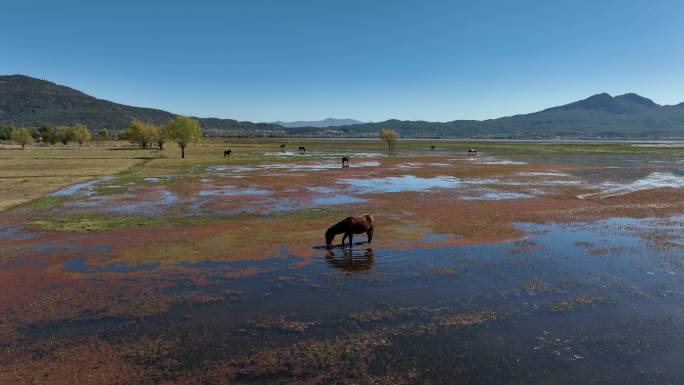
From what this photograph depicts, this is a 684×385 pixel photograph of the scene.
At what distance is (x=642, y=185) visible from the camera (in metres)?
35.9

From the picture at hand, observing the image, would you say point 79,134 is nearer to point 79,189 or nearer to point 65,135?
point 65,135

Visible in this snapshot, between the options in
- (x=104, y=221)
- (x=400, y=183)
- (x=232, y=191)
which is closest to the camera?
(x=104, y=221)

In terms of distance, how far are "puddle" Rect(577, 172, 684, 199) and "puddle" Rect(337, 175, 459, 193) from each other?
1080 centimetres

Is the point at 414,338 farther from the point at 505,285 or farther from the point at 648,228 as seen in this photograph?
the point at 648,228

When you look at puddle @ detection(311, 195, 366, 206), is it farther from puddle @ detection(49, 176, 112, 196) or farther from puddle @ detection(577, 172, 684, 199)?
puddle @ detection(49, 176, 112, 196)

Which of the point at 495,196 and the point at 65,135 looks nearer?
the point at 495,196

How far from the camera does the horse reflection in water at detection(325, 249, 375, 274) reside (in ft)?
46.4

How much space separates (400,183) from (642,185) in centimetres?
2007

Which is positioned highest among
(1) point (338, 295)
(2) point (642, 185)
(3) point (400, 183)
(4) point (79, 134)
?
(4) point (79, 134)

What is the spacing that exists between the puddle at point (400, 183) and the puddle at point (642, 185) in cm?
1080

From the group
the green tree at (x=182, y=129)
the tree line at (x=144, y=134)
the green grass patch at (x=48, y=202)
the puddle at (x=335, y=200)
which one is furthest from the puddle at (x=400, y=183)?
the tree line at (x=144, y=134)

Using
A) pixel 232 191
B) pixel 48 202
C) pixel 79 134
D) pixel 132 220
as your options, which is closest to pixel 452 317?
pixel 132 220

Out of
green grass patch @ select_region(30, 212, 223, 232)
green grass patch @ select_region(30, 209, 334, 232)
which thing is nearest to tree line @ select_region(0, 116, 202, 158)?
green grass patch @ select_region(30, 209, 334, 232)

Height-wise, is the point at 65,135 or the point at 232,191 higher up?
the point at 65,135
